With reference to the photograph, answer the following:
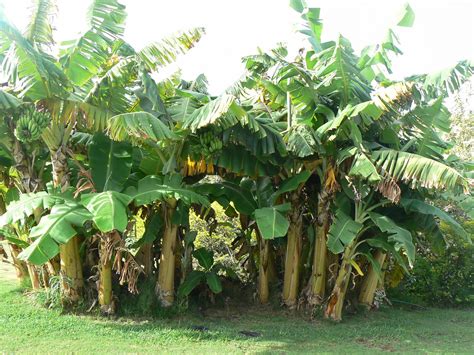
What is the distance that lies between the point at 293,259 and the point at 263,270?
1.91 ft

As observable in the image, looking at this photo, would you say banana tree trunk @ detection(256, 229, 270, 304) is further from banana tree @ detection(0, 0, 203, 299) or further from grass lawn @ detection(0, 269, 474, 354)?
banana tree @ detection(0, 0, 203, 299)

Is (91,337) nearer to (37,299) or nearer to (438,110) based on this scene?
(37,299)

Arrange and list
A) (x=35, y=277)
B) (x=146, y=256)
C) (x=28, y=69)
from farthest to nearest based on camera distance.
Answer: (x=146, y=256) < (x=35, y=277) < (x=28, y=69)

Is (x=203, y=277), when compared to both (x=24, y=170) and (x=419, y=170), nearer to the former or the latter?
(x=24, y=170)

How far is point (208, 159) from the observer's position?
7832 millimetres

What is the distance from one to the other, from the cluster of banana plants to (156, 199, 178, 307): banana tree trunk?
0.06ft

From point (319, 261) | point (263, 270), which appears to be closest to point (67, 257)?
point (263, 270)

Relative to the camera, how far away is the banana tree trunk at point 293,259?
859cm

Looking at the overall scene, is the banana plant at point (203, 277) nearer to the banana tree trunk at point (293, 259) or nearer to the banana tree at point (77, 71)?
the banana tree trunk at point (293, 259)

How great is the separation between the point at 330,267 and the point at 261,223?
1854mm

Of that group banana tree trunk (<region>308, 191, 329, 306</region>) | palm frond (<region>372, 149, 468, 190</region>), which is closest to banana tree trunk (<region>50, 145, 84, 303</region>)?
banana tree trunk (<region>308, 191, 329, 306</region>)

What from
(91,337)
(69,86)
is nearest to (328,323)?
(91,337)

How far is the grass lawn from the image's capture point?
21.2 ft

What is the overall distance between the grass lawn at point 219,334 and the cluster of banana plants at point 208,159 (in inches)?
19.1
